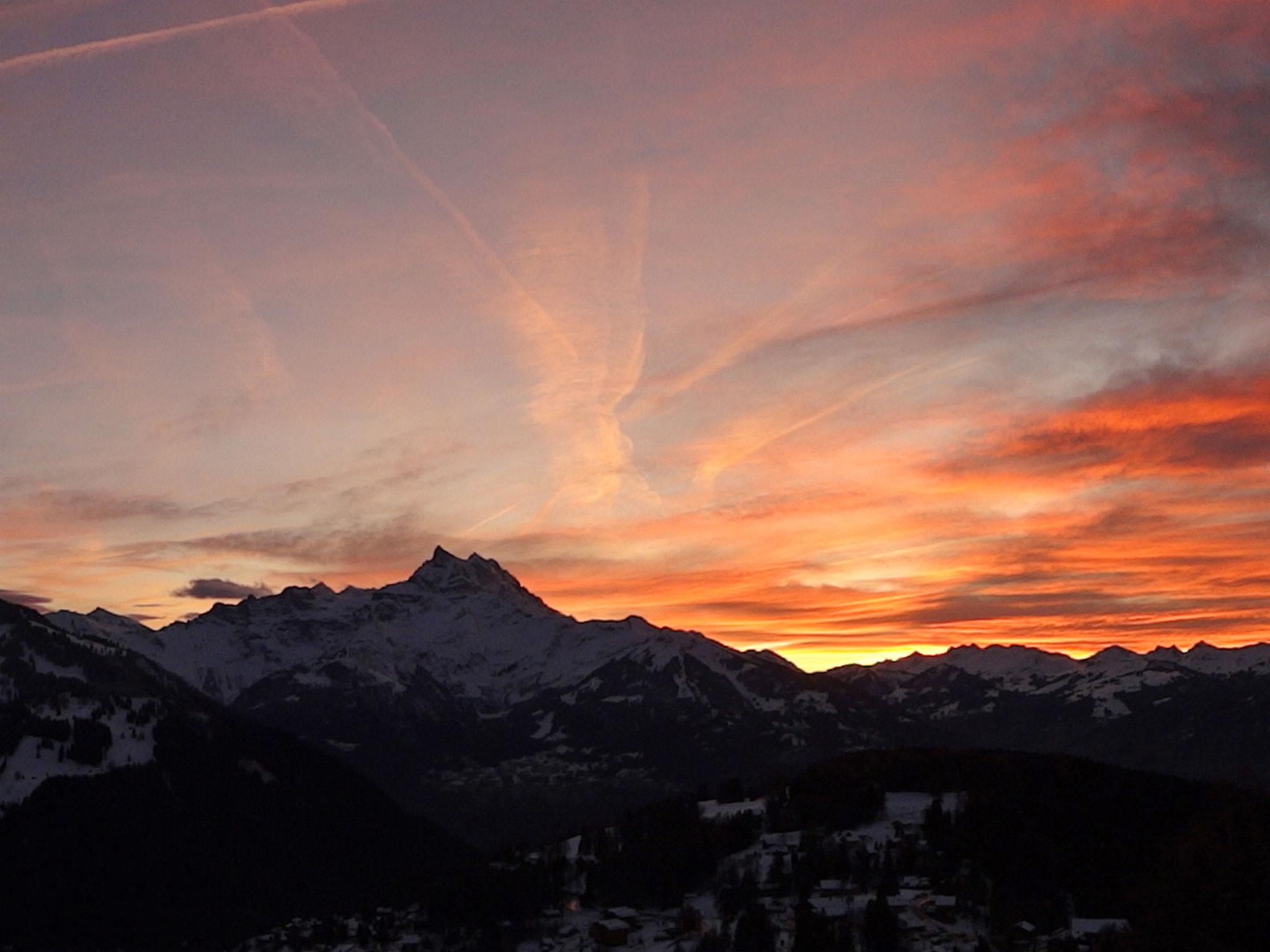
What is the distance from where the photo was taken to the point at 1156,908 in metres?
174

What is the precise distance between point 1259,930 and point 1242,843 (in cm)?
1193

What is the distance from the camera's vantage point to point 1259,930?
539 ft

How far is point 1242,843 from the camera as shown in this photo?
173000 mm

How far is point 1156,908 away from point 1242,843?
13.3 meters

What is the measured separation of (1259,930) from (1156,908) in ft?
42.4
